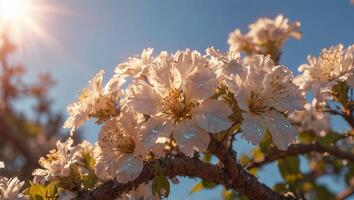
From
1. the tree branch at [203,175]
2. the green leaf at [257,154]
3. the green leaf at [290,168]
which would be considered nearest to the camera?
the tree branch at [203,175]

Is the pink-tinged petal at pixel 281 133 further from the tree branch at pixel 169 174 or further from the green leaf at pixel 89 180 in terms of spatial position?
the green leaf at pixel 89 180

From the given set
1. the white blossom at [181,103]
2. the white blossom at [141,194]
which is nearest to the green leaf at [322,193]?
the white blossom at [141,194]

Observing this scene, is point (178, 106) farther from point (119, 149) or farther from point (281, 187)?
point (281, 187)

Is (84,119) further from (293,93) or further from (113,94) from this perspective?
(293,93)

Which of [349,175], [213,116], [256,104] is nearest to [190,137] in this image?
[213,116]

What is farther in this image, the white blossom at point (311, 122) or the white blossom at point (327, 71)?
the white blossom at point (311, 122)

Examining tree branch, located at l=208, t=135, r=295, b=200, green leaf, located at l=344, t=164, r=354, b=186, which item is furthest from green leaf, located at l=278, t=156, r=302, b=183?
tree branch, located at l=208, t=135, r=295, b=200

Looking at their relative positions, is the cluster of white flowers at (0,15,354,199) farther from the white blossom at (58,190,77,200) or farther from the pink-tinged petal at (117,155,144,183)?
the white blossom at (58,190,77,200)
